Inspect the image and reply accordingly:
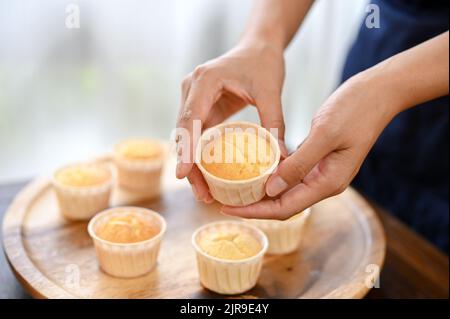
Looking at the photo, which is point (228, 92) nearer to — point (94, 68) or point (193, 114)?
point (193, 114)

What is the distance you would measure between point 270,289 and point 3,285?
22.1 inches

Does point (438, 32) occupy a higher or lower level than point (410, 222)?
higher

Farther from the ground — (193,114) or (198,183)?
(193,114)

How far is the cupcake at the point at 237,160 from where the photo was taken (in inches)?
39.4

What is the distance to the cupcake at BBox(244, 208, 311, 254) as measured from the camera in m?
1.32

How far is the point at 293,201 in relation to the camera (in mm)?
981

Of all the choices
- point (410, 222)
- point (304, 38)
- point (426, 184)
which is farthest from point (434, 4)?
point (304, 38)

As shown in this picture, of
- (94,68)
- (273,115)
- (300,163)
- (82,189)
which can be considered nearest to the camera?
(300,163)

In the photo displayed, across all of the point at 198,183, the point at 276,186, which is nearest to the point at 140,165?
the point at 198,183

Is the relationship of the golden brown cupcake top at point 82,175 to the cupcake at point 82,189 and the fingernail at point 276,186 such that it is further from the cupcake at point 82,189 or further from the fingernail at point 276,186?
the fingernail at point 276,186

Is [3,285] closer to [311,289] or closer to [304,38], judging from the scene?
[311,289]

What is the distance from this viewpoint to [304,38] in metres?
2.40

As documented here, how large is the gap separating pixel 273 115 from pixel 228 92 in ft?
0.37

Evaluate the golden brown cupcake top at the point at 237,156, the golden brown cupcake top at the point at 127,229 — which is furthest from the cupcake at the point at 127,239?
the golden brown cupcake top at the point at 237,156
